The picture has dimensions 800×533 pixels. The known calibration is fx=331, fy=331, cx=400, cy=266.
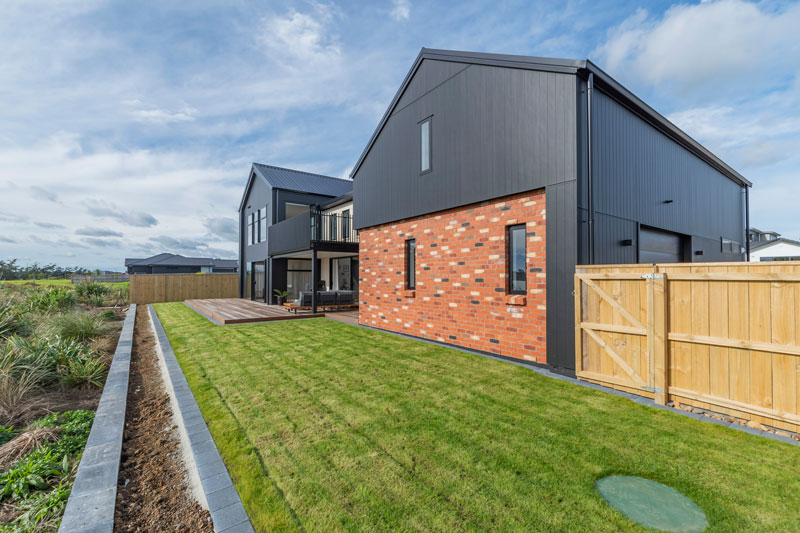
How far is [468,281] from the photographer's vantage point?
7027 mm

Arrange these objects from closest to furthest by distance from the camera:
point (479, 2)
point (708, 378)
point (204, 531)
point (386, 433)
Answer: point (204, 531) < point (386, 433) < point (708, 378) < point (479, 2)

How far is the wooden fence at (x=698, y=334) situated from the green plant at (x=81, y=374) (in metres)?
7.56

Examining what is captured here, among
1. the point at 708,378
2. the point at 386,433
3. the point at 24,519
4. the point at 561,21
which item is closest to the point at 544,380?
the point at 708,378

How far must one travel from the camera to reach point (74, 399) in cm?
461

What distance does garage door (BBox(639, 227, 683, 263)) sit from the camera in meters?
7.66

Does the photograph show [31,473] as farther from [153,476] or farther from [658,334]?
[658,334]

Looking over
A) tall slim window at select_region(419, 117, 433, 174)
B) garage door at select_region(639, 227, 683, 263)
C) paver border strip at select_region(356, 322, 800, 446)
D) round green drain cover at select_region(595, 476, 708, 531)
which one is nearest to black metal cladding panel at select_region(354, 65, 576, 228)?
tall slim window at select_region(419, 117, 433, 174)

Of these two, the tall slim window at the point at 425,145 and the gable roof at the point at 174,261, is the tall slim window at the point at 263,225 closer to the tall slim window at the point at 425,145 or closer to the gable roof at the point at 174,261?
the tall slim window at the point at 425,145

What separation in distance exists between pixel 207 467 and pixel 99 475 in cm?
79

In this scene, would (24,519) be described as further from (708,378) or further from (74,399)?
(708,378)

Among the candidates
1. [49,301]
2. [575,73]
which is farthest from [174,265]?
[575,73]

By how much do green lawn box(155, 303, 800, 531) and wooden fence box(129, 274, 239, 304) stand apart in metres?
18.5

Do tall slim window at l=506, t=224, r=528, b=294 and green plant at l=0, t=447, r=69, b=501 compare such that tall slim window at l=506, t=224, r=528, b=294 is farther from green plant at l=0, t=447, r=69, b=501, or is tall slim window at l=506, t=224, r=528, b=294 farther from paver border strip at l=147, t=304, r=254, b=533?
green plant at l=0, t=447, r=69, b=501

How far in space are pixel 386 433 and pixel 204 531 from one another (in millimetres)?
1721
